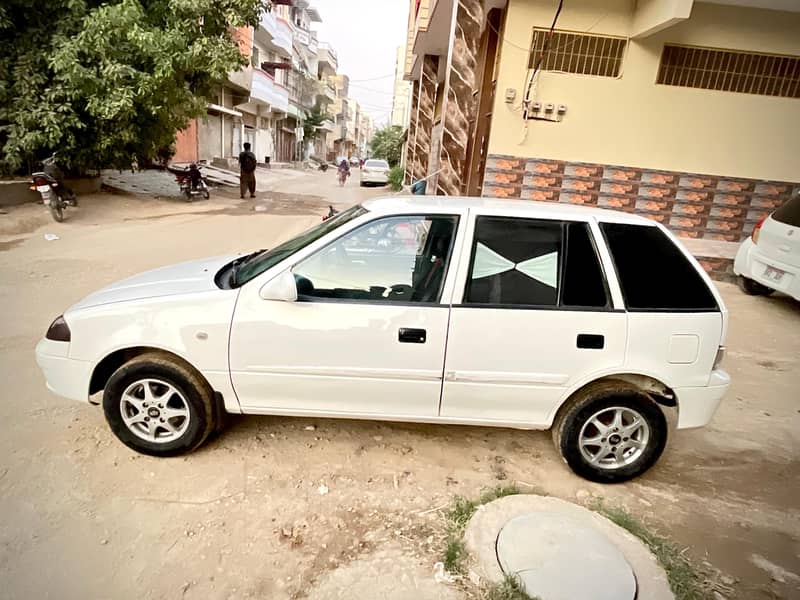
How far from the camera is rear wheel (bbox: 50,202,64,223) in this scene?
10.2 metres

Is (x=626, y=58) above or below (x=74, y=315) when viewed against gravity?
above

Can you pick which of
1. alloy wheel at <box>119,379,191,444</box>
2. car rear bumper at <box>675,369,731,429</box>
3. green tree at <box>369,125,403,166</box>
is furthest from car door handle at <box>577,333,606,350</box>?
green tree at <box>369,125,403,166</box>

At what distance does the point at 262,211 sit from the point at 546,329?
12603mm

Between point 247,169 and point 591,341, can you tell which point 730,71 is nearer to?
point 591,341

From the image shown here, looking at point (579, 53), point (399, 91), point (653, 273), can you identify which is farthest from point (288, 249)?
point (399, 91)

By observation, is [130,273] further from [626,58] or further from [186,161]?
[186,161]

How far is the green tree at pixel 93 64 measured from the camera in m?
10.2

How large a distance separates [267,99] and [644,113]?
28206 millimetres

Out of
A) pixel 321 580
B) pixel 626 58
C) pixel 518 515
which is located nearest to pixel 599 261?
pixel 518 515

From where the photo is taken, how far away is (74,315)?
2959 mm

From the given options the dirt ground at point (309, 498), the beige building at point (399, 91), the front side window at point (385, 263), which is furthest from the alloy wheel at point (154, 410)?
the beige building at point (399, 91)

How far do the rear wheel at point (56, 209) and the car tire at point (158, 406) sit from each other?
9.23 m

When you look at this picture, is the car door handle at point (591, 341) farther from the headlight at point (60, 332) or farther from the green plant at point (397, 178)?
the green plant at point (397, 178)

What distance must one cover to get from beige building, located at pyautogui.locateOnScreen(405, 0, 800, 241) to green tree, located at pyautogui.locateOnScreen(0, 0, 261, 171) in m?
6.16
